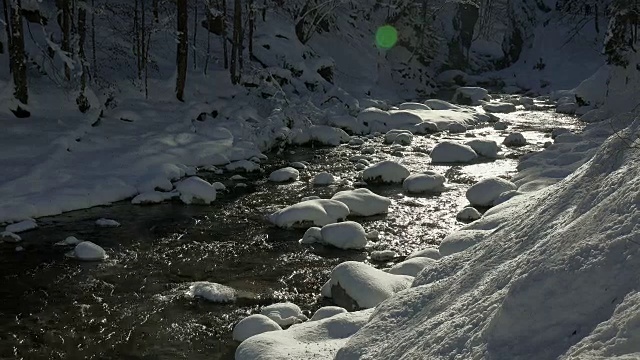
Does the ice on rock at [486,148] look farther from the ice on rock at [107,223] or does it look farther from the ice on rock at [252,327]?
the ice on rock at [252,327]

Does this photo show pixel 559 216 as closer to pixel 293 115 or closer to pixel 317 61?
pixel 293 115

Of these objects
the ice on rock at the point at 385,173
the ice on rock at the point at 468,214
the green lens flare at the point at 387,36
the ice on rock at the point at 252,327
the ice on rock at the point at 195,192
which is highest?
the green lens flare at the point at 387,36

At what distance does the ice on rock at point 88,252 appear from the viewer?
32.3ft

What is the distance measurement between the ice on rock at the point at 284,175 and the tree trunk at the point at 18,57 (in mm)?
6382

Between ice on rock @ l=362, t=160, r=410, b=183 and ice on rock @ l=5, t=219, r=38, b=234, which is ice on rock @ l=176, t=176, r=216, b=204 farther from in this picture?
ice on rock @ l=362, t=160, r=410, b=183

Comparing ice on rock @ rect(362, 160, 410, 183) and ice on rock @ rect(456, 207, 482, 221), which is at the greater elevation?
ice on rock @ rect(456, 207, 482, 221)

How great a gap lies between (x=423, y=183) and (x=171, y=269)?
6.30 meters

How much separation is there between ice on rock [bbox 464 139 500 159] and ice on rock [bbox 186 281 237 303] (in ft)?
34.8

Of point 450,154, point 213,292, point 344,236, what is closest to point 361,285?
point 213,292

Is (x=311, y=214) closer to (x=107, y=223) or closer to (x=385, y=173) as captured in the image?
(x=107, y=223)

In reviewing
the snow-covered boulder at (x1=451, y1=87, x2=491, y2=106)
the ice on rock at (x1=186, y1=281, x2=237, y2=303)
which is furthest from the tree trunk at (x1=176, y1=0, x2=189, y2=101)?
the snow-covered boulder at (x1=451, y1=87, x2=491, y2=106)

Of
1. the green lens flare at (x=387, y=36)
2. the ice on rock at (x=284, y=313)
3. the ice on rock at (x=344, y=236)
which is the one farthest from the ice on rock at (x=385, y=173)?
the green lens flare at (x=387, y=36)

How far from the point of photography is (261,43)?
26.3 meters

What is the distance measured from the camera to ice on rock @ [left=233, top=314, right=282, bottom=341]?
23.7ft
